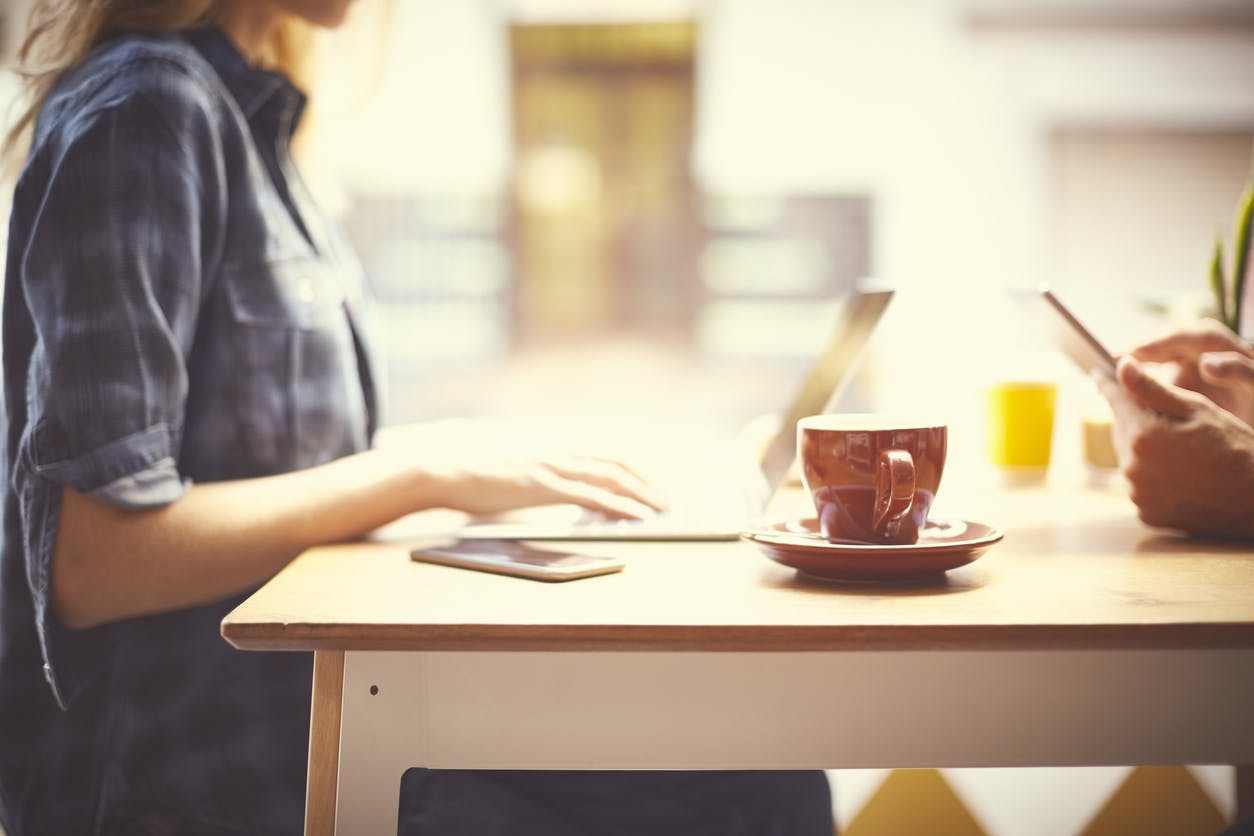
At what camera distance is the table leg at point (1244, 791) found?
1.19 meters

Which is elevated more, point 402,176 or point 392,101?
point 392,101

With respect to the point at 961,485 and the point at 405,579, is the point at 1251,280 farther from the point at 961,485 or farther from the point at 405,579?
the point at 405,579

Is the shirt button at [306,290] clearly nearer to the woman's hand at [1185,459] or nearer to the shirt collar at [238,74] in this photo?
the shirt collar at [238,74]

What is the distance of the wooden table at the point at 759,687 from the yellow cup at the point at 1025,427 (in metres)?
0.50

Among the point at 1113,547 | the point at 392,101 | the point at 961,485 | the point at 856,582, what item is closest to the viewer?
the point at 856,582

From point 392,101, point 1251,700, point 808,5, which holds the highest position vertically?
point 808,5

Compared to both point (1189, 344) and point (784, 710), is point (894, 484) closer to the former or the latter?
point (784, 710)

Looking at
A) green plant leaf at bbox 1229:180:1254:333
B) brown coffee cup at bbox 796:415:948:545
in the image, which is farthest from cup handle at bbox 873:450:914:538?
green plant leaf at bbox 1229:180:1254:333

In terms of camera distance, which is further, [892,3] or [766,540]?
[892,3]

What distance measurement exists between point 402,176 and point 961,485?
15.8 feet

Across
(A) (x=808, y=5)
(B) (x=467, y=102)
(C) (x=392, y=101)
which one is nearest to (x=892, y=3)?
(A) (x=808, y=5)

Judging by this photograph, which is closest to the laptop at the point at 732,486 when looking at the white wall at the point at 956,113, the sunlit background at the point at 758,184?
the sunlit background at the point at 758,184

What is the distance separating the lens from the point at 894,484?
2.19ft

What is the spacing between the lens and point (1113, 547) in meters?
0.80
